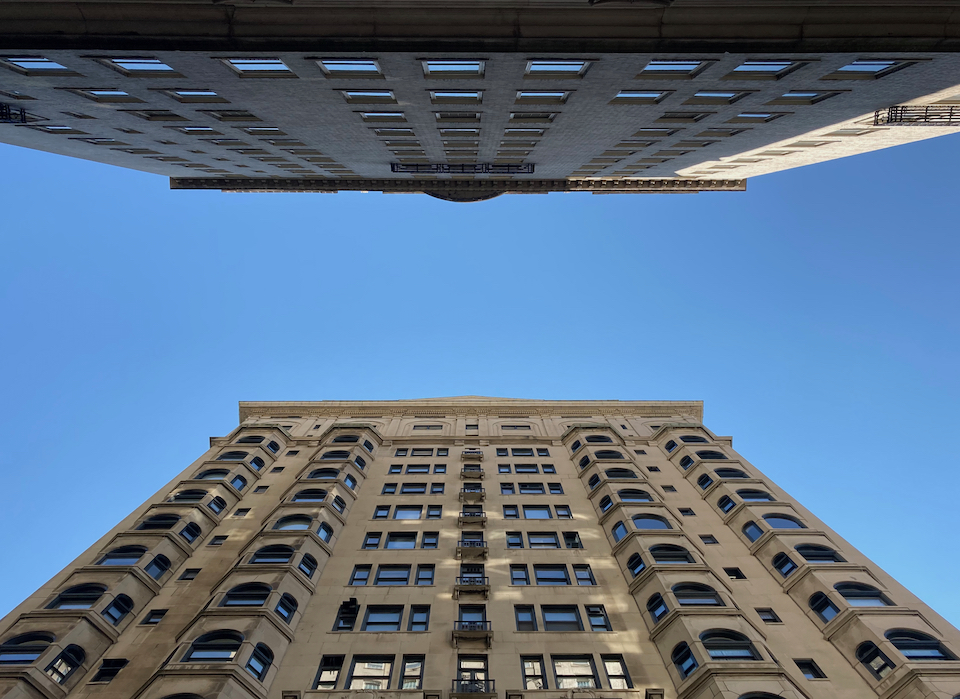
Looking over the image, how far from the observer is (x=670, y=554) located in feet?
96.9

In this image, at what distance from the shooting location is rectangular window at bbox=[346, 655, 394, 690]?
917 inches

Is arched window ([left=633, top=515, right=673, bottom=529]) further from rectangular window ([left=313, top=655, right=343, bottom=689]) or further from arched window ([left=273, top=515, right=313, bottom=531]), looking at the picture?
arched window ([left=273, top=515, right=313, bottom=531])

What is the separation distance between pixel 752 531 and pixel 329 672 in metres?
23.2

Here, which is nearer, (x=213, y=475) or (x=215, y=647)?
(x=215, y=647)

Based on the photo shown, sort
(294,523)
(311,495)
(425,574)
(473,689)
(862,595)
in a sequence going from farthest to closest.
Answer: (311,495) < (294,523) < (425,574) < (862,595) < (473,689)

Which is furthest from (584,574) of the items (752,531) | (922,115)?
(922,115)

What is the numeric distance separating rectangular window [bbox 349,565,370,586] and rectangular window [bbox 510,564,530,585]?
7.27 metres

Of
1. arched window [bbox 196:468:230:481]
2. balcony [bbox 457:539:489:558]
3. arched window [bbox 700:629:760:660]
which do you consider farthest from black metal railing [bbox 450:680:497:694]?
arched window [bbox 196:468:230:481]

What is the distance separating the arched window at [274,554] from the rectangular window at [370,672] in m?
6.91

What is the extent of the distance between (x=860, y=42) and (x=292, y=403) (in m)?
46.9

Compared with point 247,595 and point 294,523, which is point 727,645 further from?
point 294,523

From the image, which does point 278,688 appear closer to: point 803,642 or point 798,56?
point 803,642

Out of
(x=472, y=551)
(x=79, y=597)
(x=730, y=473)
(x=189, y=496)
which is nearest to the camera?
(x=79, y=597)

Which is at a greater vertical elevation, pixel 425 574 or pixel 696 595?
pixel 425 574
